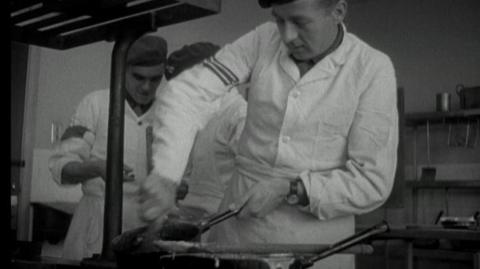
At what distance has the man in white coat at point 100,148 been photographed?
5.78 feet

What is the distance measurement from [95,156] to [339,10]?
0.81m

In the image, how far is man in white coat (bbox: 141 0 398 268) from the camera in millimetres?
1416

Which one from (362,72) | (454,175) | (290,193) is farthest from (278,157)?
(454,175)

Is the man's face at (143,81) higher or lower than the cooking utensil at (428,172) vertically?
higher

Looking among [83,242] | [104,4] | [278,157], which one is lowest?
[83,242]

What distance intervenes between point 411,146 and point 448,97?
0.50 ft

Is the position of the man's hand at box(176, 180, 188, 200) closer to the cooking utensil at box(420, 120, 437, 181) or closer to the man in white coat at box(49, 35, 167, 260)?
the man in white coat at box(49, 35, 167, 260)

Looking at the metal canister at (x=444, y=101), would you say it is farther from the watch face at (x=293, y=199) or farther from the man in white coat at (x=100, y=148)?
the man in white coat at (x=100, y=148)

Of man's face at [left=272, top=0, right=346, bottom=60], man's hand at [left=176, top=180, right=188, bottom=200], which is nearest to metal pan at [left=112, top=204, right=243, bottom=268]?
man's hand at [left=176, top=180, right=188, bottom=200]

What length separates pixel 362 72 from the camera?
1.44m

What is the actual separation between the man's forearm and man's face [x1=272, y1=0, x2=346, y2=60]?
683mm

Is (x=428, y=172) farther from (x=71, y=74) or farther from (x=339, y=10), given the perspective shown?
(x=71, y=74)

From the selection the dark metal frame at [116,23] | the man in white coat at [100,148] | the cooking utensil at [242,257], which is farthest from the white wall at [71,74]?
the cooking utensil at [242,257]

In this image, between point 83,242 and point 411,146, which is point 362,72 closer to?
point 411,146
